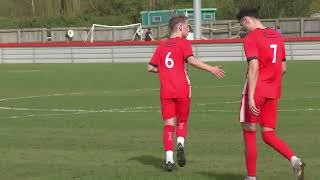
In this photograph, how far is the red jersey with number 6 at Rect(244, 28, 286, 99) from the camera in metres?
8.60

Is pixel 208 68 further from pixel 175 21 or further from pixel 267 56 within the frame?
pixel 267 56

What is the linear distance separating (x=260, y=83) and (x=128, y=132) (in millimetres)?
5770

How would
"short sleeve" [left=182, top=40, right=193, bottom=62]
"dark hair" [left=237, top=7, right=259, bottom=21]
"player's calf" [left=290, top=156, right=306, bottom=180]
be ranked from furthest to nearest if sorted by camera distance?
"short sleeve" [left=182, top=40, right=193, bottom=62] → "dark hair" [left=237, top=7, right=259, bottom=21] → "player's calf" [left=290, top=156, right=306, bottom=180]

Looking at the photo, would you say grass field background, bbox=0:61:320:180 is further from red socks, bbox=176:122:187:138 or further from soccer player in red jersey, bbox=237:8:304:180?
soccer player in red jersey, bbox=237:8:304:180

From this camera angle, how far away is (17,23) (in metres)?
76.7

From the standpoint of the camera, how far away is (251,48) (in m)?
8.56

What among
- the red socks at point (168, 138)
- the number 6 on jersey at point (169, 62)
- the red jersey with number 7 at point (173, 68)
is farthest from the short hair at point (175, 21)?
the red socks at point (168, 138)

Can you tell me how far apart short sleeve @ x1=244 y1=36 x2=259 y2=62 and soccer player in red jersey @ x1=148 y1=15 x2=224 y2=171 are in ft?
4.76

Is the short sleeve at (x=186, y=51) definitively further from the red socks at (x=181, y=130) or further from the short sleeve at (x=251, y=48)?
the short sleeve at (x=251, y=48)

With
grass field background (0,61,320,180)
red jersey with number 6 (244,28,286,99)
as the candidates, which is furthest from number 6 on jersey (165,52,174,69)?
red jersey with number 6 (244,28,286,99)

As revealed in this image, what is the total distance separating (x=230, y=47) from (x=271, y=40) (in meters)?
30.8

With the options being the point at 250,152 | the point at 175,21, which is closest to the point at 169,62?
the point at 175,21

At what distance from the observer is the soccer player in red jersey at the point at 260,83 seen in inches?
337

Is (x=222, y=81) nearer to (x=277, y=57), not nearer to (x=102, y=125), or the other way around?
(x=102, y=125)
